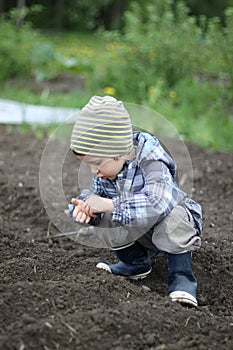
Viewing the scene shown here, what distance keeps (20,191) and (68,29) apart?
73.3 ft

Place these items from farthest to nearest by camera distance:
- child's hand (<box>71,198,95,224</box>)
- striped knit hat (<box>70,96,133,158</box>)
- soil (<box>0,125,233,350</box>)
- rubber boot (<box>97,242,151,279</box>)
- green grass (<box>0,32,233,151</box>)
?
green grass (<box>0,32,233,151</box>), rubber boot (<box>97,242,151,279</box>), child's hand (<box>71,198,95,224</box>), striped knit hat (<box>70,96,133,158</box>), soil (<box>0,125,233,350</box>)

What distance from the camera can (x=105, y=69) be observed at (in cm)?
813

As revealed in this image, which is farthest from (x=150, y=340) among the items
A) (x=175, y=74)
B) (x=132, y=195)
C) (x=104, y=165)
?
(x=175, y=74)

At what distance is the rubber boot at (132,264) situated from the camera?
290 cm

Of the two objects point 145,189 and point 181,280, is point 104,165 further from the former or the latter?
point 181,280

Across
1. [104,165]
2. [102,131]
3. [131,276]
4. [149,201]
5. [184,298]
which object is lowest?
[131,276]

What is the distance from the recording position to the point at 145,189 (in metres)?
2.62

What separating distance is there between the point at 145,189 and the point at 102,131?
29 cm

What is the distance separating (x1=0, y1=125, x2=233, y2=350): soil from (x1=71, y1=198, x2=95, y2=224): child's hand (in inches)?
9.3

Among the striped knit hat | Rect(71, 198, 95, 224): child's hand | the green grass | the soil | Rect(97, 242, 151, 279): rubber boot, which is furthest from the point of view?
the green grass

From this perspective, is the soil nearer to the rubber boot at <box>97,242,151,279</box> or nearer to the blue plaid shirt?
the rubber boot at <box>97,242,151,279</box>

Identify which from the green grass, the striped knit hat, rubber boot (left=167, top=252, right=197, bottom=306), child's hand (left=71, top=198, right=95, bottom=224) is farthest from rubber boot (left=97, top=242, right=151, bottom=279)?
the green grass

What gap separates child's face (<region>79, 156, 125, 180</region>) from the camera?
2576 millimetres

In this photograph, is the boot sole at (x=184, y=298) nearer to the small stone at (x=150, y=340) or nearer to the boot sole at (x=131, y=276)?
the boot sole at (x=131, y=276)
